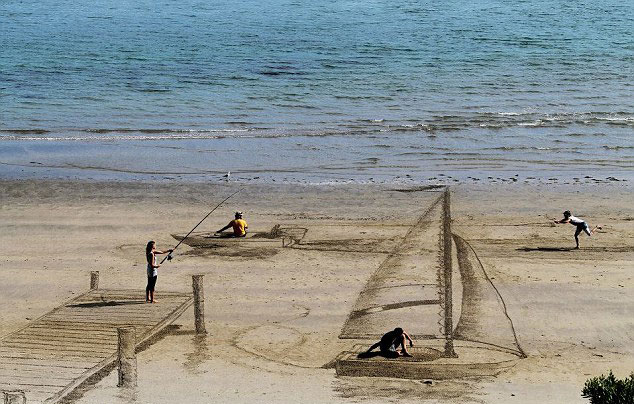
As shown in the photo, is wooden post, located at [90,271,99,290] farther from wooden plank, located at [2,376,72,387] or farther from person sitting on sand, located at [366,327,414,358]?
person sitting on sand, located at [366,327,414,358]

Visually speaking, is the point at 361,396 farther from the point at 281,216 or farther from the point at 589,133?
the point at 589,133

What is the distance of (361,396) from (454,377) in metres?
1.58

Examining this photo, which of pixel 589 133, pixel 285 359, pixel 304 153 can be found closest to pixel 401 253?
pixel 285 359

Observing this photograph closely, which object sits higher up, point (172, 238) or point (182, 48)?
point (182, 48)

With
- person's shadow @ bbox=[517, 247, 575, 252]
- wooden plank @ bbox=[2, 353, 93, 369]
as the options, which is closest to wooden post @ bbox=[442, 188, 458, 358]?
person's shadow @ bbox=[517, 247, 575, 252]

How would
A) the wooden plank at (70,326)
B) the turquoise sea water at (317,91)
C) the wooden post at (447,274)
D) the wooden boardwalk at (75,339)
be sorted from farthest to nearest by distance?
the turquoise sea water at (317,91) < the wooden plank at (70,326) < the wooden post at (447,274) < the wooden boardwalk at (75,339)

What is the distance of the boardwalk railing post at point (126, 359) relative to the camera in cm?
1430

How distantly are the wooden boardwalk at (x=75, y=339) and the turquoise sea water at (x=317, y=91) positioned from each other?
12.3 meters

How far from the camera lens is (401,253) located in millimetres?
21750

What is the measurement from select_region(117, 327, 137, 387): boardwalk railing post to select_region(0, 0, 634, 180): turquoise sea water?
15.4 meters

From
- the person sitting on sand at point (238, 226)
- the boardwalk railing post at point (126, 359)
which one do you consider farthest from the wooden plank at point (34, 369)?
the person sitting on sand at point (238, 226)

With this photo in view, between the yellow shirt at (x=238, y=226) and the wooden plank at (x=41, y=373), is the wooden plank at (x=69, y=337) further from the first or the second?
the yellow shirt at (x=238, y=226)

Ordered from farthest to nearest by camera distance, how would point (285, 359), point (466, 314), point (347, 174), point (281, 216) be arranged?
point (347, 174) < point (281, 216) < point (466, 314) < point (285, 359)

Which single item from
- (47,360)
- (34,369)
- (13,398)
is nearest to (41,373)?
(34,369)
